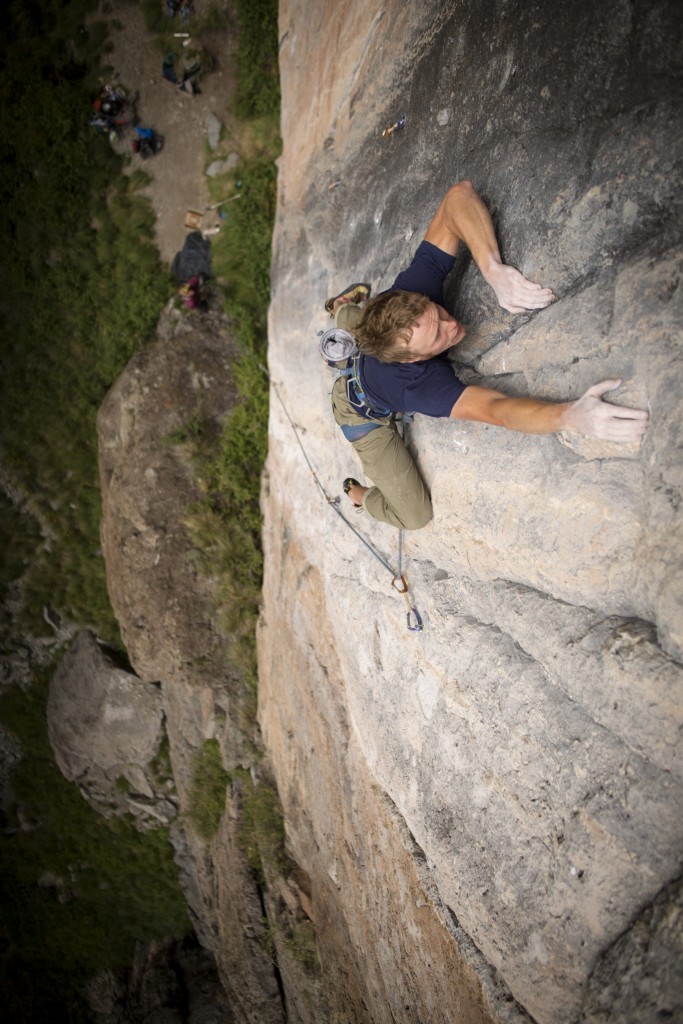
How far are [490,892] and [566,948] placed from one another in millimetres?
530

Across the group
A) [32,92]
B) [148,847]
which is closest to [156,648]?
[148,847]

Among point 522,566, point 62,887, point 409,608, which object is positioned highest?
point 62,887

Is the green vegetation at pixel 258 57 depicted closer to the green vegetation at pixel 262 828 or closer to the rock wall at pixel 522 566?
the rock wall at pixel 522 566

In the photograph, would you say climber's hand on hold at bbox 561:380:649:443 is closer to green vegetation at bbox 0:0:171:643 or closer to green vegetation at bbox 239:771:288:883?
green vegetation at bbox 239:771:288:883

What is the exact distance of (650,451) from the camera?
2.40m

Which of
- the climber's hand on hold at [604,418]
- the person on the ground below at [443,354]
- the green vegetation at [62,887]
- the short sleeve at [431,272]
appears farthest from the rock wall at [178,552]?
the climber's hand on hold at [604,418]

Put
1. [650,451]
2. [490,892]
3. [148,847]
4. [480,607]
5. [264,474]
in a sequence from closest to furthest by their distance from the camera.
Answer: [650,451]
[490,892]
[480,607]
[264,474]
[148,847]

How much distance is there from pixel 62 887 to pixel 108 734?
346cm

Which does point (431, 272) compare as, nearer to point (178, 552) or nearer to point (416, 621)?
point (416, 621)

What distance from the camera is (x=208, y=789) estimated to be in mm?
8336

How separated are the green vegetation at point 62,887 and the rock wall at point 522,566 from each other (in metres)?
5.97

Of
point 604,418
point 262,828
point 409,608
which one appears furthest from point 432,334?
point 262,828

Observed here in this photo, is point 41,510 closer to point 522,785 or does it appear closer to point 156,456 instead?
point 156,456

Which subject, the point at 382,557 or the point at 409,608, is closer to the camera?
the point at 409,608
